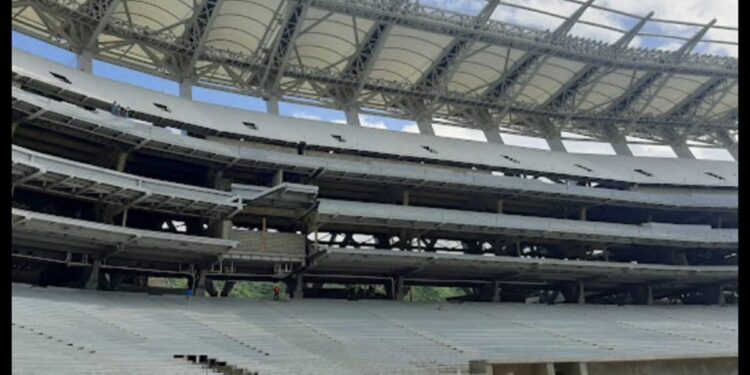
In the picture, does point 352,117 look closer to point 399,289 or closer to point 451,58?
point 451,58

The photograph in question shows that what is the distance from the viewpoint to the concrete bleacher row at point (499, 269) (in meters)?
31.7

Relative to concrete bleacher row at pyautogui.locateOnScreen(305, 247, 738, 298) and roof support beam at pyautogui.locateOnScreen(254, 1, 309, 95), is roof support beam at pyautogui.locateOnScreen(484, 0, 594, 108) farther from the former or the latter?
roof support beam at pyautogui.locateOnScreen(254, 1, 309, 95)

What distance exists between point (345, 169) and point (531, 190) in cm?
1218

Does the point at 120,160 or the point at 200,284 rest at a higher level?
the point at 120,160

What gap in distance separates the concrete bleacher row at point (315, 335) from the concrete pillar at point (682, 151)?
22761mm

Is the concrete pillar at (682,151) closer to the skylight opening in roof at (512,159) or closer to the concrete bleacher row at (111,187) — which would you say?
the skylight opening in roof at (512,159)

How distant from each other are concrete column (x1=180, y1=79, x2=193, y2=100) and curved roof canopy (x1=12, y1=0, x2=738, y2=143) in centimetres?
53

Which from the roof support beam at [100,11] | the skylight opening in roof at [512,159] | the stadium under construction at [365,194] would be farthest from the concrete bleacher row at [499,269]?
the roof support beam at [100,11]

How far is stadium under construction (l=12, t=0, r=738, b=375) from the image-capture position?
22.4 m

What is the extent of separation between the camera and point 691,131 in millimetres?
52094

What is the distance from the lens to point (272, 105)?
135 ft

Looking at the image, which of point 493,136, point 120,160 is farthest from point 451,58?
point 120,160

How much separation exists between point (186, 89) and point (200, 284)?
1407 centimetres

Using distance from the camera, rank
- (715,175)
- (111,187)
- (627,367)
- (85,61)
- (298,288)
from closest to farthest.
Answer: (627,367)
(111,187)
(298,288)
(85,61)
(715,175)
